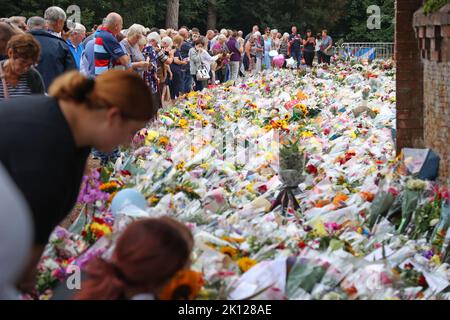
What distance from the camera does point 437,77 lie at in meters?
10.3

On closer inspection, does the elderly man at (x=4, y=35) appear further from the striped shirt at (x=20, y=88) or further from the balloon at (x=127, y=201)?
the balloon at (x=127, y=201)

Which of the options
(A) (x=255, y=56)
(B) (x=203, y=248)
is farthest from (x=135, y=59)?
(A) (x=255, y=56)

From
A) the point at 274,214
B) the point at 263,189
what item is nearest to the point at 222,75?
the point at 263,189

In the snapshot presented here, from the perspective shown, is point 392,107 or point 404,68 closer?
point 404,68

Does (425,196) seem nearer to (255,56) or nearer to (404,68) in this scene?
(404,68)

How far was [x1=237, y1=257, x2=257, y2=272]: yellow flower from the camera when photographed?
18.4 feet

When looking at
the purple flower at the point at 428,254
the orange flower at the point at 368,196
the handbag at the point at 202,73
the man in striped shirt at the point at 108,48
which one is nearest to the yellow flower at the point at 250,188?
the orange flower at the point at 368,196

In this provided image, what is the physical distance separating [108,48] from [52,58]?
212 centimetres

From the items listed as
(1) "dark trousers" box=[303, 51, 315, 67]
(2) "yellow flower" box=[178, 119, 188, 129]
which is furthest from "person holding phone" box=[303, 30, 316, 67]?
(2) "yellow flower" box=[178, 119, 188, 129]

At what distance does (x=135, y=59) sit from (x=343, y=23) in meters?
46.3

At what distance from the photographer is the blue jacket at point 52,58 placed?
9359mm

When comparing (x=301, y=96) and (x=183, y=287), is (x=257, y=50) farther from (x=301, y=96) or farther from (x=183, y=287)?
(x=183, y=287)

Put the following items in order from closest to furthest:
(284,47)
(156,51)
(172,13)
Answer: (156,51)
(284,47)
(172,13)

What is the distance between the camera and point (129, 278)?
3.70m
